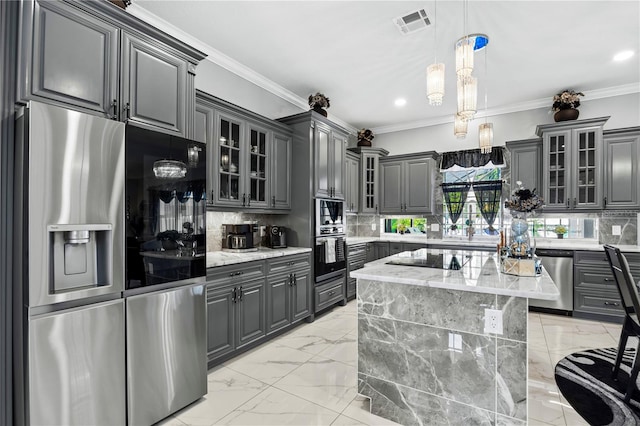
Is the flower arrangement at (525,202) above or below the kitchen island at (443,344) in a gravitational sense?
above

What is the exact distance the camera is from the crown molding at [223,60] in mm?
2811

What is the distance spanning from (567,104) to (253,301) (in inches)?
196

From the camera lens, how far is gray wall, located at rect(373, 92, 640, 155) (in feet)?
14.6

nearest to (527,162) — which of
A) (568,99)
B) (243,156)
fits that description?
(568,99)

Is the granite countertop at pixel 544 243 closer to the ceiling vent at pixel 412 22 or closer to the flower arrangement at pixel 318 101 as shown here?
the flower arrangement at pixel 318 101

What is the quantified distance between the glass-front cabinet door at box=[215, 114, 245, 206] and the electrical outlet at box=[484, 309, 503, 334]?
2.53 meters

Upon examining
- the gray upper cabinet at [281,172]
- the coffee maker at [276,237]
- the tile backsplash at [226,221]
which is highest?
the gray upper cabinet at [281,172]

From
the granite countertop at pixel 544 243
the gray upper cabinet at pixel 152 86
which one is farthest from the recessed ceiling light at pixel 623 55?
the gray upper cabinet at pixel 152 86

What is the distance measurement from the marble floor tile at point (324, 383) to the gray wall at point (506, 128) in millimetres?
4435

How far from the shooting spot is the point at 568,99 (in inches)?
173

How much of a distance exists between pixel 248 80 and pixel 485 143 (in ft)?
9.39

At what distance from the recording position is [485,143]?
3.27 meters

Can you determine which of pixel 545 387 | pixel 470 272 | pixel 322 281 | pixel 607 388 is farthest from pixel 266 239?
pixel 607 388

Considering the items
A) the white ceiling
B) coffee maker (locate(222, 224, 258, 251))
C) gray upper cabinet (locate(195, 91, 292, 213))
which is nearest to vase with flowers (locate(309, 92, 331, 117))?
the white ceiling
